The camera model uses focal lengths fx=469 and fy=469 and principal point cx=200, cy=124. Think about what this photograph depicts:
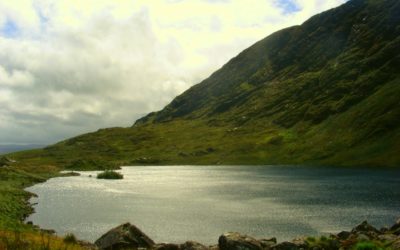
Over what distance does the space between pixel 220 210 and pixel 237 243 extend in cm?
6274

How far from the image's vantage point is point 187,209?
109250 millimetres

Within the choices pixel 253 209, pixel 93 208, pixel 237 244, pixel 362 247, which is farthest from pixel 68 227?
pixel 362 247

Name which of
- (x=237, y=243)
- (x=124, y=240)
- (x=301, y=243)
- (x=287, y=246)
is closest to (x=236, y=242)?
(x=237, y=243)

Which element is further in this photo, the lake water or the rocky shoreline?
the lake water

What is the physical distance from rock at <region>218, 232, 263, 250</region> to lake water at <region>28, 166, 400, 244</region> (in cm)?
2372

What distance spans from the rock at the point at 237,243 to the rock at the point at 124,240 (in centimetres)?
887

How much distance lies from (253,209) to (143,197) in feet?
145

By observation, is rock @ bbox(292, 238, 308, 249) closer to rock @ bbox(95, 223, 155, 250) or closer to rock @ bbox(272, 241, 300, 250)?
rock @ bbox(272, 241, 300, 250)

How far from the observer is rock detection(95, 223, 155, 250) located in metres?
46.6

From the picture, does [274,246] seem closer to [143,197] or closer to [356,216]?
[356,216]

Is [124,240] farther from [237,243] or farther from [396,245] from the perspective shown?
[396,245]

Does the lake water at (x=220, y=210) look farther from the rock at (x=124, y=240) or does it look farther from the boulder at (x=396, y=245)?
the boulder at (x=396, y=245)

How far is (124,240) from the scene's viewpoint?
47094 millimetres

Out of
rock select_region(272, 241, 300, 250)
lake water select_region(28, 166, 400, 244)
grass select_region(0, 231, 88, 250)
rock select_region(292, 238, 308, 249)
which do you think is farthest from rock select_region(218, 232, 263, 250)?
lake water select_region(28, 166, 400, 244)
